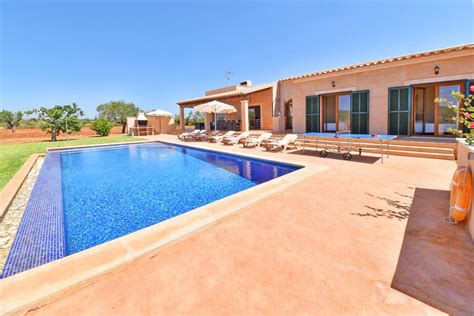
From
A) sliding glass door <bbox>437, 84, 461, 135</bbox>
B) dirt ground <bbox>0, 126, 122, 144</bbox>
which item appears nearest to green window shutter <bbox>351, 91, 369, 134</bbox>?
sliding glass door <bbox>437, 84, 461, 135</bbox>

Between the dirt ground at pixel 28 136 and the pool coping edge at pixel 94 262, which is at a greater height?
the dirt ground at pixel 28 136

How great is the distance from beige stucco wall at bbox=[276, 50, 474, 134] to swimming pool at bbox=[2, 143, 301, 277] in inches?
252

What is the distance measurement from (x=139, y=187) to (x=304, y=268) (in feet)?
20.8

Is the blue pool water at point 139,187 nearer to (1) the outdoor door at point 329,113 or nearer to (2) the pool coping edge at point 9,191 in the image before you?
(2) the pool coping edge at point 9,191

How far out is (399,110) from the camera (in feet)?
36.1

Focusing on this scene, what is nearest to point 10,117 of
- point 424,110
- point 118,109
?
point 118,109

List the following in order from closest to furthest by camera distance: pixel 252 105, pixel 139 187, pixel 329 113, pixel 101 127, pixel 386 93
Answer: pixel 139 187 < pixel 386 93 < pixel 329 113 < pixel 252 105 < pixel 101 127

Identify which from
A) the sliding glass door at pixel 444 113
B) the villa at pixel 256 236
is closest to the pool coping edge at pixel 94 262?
the villa at pixel 256 236

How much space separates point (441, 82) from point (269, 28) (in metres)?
12.5

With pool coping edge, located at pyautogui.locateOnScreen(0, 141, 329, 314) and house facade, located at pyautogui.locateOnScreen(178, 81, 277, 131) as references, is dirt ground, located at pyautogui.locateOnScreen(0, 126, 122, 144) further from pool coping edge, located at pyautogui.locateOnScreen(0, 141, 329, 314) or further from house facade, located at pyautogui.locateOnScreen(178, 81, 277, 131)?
pool coping edge, located at pyautogui.locateOnScreen(0, 141, 329, 314)

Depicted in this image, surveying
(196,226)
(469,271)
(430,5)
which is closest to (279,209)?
(196,226)

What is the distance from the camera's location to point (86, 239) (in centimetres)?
436

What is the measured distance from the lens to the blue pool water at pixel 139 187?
16.2ft

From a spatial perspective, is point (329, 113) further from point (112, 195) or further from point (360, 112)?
point (112, 195)
